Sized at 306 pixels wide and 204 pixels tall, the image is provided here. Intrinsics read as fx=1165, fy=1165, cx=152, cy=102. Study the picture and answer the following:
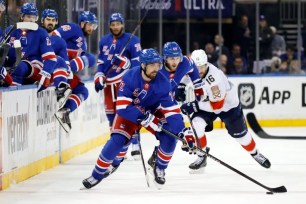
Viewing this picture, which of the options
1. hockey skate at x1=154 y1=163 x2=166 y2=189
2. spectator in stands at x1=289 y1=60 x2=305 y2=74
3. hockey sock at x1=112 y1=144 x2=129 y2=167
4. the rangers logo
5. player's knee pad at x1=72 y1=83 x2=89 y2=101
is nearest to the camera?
hockey skate at x1=154 y1=163 x2=166 y2=189

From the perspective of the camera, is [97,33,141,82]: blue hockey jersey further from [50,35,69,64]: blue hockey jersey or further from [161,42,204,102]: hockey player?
[161,42,204,102]: hockey player

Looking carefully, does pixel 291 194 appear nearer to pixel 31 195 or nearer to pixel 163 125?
pixel 163 125

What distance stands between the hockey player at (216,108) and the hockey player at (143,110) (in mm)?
1411

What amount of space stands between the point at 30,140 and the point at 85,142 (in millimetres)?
2530

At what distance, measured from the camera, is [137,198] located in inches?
332

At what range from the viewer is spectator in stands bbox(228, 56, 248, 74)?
17.0 metres

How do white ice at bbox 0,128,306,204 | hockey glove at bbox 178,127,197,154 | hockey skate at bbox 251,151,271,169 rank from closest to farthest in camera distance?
white ice at bbox 0,128,306,204 → hockey glove at bbox 178,127,197,154 → hockey skate at bbox 251,151,271,169

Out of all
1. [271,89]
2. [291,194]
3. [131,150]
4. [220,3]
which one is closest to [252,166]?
[131,150]

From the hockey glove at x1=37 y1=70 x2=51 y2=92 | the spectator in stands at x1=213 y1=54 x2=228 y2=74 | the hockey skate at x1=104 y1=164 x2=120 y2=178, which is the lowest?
the hockey skate at x1=104 y1=164 x2=120 y2=178

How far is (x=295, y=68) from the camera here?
16719 mm

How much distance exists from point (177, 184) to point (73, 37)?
254 centimetres

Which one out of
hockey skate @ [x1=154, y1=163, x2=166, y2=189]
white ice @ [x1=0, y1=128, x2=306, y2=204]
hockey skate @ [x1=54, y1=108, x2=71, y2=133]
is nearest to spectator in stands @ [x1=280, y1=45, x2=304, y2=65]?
white ice @ [x1=0, y1=128, x2=306, y2=204]

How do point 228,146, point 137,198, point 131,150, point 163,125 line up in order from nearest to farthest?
point 137,198 < point 163,125 < point 131,150 < point 228,146

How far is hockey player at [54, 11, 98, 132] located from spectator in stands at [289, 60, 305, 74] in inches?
224
